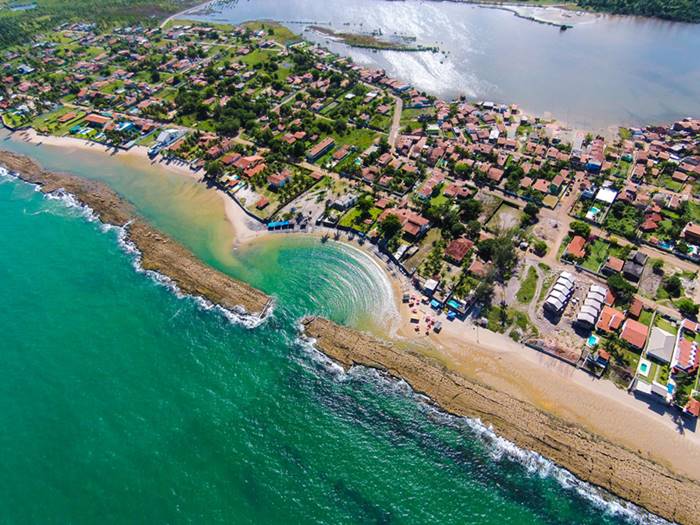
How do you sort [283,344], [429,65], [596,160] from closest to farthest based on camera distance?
1. [283,344]
2. [596,160]
3. [429,65]

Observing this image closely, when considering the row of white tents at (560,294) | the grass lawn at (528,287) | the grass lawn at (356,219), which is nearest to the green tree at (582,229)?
the row of white tents at (560,294)

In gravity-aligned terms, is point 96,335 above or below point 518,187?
below

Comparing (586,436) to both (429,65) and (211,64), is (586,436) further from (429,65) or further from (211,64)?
(211,64)

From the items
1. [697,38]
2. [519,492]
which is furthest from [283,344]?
[697,38]

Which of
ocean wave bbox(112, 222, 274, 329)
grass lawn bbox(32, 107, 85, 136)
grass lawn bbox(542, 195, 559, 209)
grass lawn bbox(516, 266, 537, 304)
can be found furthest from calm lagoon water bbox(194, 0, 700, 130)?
grass lawn bbox(32, 107, 85, 136)

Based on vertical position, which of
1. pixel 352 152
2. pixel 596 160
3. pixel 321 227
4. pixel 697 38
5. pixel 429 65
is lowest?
pixel 321 227

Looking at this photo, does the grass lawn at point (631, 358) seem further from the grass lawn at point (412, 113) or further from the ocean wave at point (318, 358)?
the grass lawn at point (412, 113)
